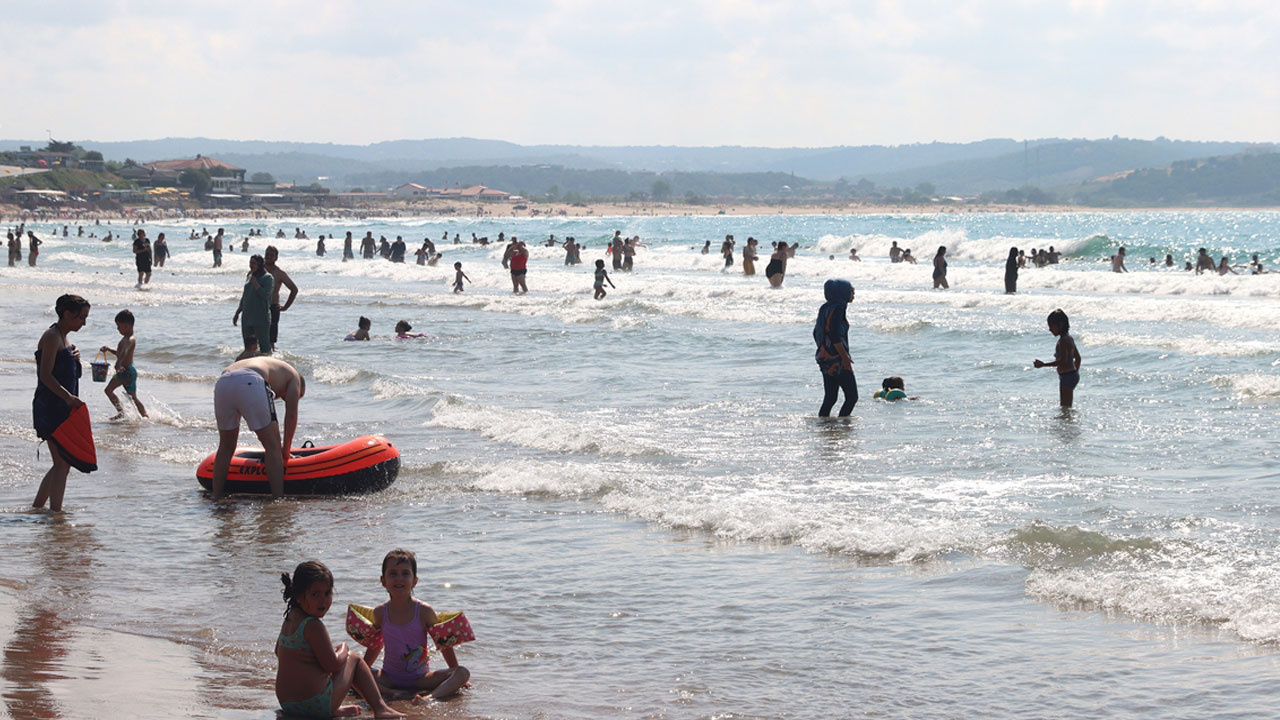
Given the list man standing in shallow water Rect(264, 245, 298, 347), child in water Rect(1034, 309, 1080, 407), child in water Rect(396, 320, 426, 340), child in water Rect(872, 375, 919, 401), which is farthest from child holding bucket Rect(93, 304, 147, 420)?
child in water Rect(1034, 309, 1080, 407)

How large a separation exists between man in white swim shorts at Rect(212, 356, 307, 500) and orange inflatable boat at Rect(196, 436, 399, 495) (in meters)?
0.09

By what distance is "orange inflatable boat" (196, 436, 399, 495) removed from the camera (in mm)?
9180

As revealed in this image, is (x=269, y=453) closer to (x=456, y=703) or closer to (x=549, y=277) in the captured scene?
(x=456, y=703)

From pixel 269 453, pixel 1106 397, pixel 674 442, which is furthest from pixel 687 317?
pixel 269 453

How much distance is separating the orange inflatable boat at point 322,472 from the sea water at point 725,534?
161 millimetres

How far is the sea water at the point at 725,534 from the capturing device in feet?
17.8

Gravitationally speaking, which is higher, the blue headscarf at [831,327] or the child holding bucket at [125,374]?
the blue headscarf at [831,327]

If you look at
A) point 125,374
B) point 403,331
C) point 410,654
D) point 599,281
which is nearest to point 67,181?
point 599,281

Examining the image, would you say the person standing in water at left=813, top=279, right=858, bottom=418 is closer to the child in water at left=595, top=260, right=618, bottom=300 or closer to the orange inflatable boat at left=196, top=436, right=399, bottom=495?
the orange inflatable boat at left=196, top=436, right=399, bottom=495

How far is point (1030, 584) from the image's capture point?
264 inches

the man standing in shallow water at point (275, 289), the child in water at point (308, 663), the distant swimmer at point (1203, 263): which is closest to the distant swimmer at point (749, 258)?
the distant swimmer at point (1203, 263)

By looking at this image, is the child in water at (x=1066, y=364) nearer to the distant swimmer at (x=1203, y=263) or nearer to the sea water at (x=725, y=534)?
the sea water at (x=725, y=534)

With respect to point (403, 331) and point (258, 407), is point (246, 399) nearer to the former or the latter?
point (258, 407)

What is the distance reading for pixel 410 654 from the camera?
5309mm
